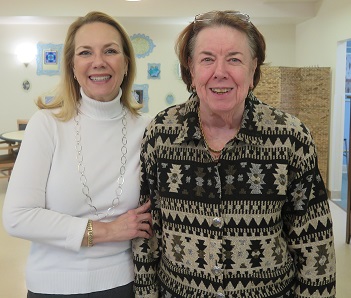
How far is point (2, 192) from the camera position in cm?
588

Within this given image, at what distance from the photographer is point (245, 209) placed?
124cm

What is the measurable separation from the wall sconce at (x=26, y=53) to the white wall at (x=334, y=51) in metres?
4.60

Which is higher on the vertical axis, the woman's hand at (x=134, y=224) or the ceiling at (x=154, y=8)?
the ceiling at (x=154, y=8)

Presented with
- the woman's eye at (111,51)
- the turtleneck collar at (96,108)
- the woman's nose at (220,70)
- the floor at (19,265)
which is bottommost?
the floor at (19,265)

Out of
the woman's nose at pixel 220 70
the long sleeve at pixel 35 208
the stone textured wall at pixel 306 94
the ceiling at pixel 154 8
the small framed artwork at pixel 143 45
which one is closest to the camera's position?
the woman's nose at pixel 220 70

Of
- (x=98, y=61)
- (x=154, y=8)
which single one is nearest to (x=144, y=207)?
(x=98, y=61)

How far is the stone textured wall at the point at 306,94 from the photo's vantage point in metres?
5.41

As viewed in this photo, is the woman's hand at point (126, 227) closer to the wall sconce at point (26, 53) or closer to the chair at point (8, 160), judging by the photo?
the chair at point (8, 160)

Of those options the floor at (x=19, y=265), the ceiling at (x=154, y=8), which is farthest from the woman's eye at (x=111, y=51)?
the ceiling at (x=154, y=8)

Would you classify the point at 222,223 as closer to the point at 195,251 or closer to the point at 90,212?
the point at 195,251

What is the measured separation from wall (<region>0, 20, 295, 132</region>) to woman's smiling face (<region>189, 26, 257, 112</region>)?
18.7 feet

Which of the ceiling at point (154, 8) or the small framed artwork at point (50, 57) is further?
the small framed artwork at point (50, 57)

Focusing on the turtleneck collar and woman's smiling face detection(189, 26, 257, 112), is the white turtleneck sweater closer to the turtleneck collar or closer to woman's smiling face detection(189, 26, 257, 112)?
the turtleneck collar

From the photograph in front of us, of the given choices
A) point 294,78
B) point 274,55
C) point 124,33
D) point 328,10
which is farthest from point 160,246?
point 274,55
